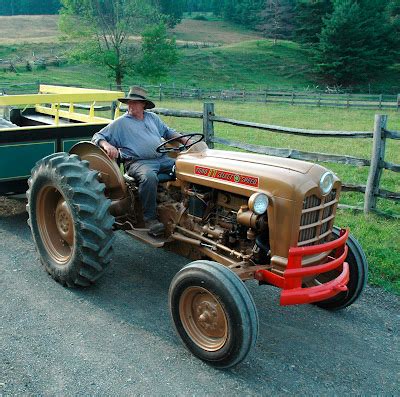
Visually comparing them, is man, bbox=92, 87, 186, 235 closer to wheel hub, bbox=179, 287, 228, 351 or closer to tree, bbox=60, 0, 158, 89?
wheel hub, bbox=179, 287, 228, 351

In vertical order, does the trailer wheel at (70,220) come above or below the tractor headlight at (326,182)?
below

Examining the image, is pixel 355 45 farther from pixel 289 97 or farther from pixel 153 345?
pixel 153 345

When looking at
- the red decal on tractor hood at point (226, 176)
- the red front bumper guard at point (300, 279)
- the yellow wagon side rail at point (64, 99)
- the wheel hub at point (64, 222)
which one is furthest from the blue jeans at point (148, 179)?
the yellow wagon side rail at point (64, 99)

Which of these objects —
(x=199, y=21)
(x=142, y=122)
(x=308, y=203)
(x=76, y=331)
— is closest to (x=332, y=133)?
(x=142, y=122)

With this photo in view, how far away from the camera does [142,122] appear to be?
198 inches

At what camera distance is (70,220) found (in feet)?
15.4

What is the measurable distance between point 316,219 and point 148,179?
5.16 feet

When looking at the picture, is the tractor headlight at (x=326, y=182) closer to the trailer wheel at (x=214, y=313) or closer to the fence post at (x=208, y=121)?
the trailer wheel at (x=214, y=313)

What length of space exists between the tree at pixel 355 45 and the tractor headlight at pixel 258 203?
146 feet

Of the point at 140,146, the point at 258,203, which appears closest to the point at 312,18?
the point at 140,146

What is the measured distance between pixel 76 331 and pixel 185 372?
1.04m

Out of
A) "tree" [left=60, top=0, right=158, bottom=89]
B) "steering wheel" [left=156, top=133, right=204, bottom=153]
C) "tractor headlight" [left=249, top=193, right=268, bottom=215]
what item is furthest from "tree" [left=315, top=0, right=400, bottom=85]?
"tractor headlight" [left=249, top=193, right=268, bottom=215]

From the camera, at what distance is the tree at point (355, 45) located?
147 feet

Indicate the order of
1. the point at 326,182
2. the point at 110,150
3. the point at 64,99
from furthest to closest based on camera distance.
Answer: the point at 64,99 → the point at 110,150 → the point at 326,182
